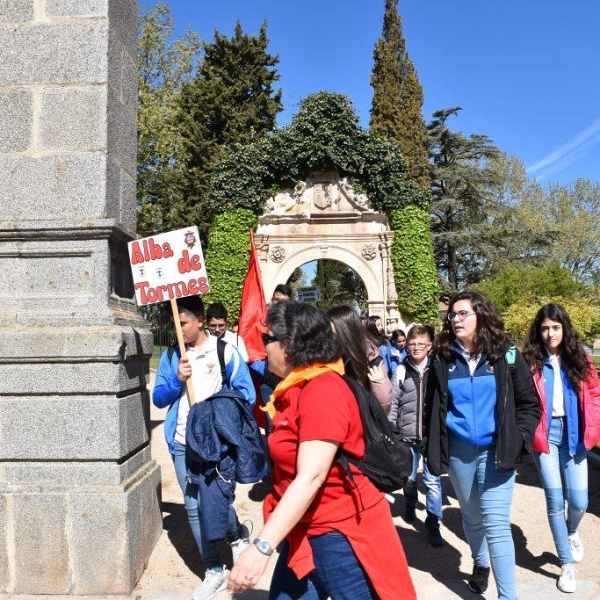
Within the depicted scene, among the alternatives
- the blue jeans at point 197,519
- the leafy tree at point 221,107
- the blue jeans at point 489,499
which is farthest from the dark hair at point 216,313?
the leafy tree at point 221,107

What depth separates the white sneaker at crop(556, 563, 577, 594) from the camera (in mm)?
3973

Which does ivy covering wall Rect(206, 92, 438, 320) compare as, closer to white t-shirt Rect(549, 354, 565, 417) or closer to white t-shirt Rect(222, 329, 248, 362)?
white t-shirt Rect(222, 329, 248, 362)

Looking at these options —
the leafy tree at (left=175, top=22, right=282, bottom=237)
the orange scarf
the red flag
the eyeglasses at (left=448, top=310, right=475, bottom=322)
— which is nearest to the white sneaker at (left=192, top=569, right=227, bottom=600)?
the orange scarf

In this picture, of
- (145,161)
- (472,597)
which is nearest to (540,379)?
(472,597)

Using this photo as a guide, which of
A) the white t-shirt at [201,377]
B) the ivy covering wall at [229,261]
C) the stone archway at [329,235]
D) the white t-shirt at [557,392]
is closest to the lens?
the white t-shirt at [201,377]

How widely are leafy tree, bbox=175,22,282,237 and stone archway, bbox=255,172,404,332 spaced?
5099mm

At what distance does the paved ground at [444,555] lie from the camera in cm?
396

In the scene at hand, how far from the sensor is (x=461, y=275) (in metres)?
33.1

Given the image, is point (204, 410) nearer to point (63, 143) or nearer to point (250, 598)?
point (250, 598)

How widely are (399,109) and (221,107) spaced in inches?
346

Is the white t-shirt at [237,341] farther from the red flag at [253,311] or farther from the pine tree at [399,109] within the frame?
the pine tree at [399,109]

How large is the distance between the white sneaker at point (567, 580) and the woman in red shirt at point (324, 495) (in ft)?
7.57

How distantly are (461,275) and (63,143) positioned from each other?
30929 mm

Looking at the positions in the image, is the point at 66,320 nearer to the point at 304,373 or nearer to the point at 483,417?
the point at 304,373
